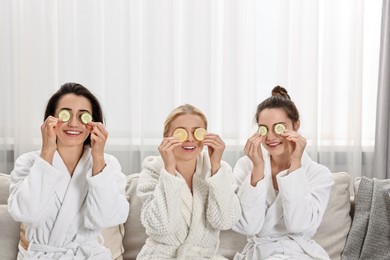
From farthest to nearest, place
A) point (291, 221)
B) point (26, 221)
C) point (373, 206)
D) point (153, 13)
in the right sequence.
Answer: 1. point (153, 13)
2. point (373, 206)
3. point (291, 221)
4. point (26, 221)

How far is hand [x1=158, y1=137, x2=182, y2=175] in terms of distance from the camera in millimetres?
2924

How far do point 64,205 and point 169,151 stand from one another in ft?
1.60

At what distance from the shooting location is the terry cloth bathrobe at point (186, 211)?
2.92 m

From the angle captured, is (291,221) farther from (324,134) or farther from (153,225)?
(324,134)

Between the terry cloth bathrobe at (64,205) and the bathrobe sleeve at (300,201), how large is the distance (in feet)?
Result: 2.25

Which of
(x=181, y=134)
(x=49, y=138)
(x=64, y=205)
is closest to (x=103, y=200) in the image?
(x=64, y=205)

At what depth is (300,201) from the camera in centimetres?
298

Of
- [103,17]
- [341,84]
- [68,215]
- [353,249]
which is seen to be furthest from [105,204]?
[341,84]

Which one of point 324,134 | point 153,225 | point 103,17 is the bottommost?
A: point 153,225

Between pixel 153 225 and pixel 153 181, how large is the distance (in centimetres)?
24

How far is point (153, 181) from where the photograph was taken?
10.2 ft

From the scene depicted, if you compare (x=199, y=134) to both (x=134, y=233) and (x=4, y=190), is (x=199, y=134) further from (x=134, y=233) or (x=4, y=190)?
(x=4, y=190)

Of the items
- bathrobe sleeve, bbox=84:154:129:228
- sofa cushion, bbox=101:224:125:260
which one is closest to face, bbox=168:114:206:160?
bathrobe sleeve, bbox=84:154:129:228

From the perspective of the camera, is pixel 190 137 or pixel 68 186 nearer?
pixel 68 186
